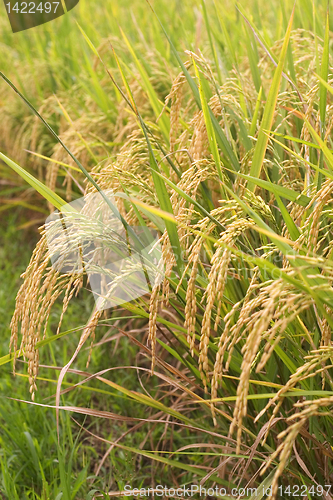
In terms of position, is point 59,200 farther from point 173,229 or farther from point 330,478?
point 330,478

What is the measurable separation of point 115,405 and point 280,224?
39.2 inches

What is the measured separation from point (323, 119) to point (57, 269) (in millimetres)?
703

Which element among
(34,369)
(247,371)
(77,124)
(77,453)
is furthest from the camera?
(77,124)

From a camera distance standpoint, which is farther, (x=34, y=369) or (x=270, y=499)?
(x=34, y=369)

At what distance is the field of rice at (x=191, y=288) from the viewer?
892 millimetres

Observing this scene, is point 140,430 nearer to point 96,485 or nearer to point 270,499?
point 96,485

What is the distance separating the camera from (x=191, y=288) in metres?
0.88

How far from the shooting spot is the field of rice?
89 centimetres

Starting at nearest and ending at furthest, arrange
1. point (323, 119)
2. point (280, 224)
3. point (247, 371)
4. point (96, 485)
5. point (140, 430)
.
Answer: point (247, 371), point (323, 119), point (280, 224), point (96, 485), point (140, 430)

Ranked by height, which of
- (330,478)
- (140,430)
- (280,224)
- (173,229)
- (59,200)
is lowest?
(140,430)

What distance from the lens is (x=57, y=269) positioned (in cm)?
99

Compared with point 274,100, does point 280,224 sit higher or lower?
lower

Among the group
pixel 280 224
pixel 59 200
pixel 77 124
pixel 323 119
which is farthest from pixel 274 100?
pixel 77 124

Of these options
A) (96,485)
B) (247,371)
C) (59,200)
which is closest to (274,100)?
(59,200)
